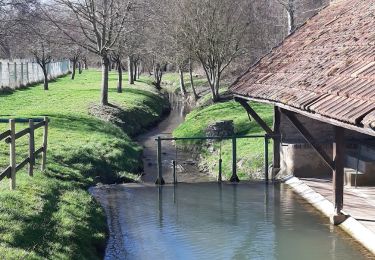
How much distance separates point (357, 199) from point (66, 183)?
21.4 feet

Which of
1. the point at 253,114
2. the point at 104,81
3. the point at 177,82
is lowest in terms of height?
the point at 253,114

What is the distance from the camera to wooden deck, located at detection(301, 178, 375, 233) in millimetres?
10005

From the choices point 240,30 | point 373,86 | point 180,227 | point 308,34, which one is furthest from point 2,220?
point 240,30

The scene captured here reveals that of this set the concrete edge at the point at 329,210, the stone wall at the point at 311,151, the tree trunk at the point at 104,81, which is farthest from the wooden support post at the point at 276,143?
the tree trunk at the point at 104,81

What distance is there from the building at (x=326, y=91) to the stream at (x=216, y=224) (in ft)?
3.41

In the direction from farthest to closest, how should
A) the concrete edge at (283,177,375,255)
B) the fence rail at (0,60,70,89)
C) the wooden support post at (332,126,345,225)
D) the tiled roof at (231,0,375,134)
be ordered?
the fence rail at (0,60,70,89) → the wooden support post at (332,126,345,225) → the concrete edge at (283,177,375,255) → the tiled roof at (231,0,375,134)

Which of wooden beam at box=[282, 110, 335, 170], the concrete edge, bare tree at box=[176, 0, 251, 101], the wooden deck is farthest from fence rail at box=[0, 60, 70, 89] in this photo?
wooden beam at box=[282, 110, 335, 170]

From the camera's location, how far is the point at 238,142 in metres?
19.5

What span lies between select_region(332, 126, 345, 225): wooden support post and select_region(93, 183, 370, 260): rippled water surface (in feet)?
1.02

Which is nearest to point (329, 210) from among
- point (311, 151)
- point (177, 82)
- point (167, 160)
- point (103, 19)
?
point (311, 151)

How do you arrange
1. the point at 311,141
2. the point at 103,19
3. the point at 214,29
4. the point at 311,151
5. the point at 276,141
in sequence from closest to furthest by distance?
the point at 311,141
the point at 311,151
the point at 276,141
the point at 103,19
the point at 214,29

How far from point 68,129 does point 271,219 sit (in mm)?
10734

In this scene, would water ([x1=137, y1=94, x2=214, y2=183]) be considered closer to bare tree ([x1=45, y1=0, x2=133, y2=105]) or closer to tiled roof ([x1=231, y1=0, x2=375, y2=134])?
bare tree ([x1=45, y1=0, x2=133, y2=105])

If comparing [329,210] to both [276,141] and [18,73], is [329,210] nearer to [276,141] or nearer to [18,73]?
[276,141]
